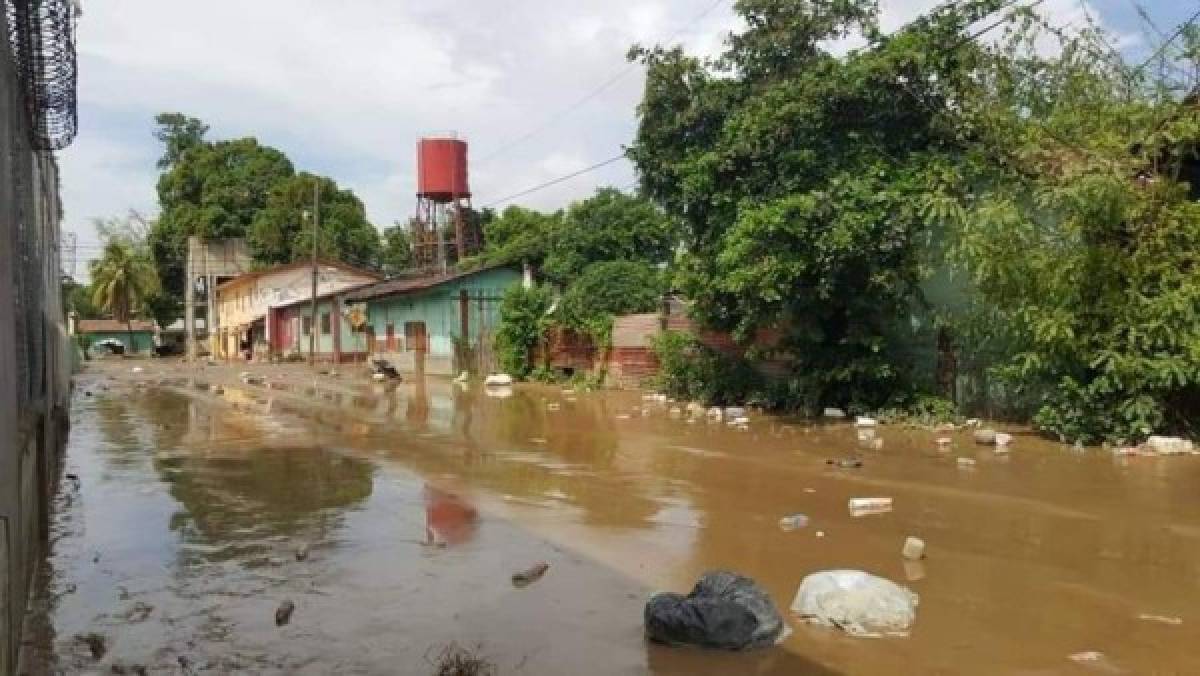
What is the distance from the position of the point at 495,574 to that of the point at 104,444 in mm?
11614

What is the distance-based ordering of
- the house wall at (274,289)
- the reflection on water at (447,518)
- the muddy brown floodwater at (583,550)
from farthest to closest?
the house wall at (274,289), the reflection on water at (447,518), the muddy brown floodwater at (583,550)

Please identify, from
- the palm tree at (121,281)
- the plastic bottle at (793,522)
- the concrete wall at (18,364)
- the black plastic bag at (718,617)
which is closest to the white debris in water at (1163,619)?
the black plastic bag at (718,617)

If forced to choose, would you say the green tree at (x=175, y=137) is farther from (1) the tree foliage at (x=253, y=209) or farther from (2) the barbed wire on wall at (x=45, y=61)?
(2) the barbed wire on wall at (x=45, y=61)

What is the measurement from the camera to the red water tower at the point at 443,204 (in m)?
51.7

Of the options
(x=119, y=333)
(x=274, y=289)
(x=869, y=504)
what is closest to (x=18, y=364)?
(x=869, y=504)

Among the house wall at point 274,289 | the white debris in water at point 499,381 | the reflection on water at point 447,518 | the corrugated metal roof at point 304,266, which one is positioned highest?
the corrugated metal roof at point 304,266

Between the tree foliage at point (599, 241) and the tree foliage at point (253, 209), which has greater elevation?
the tree foliage at point (253, 209)

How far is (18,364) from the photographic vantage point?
5941 mm

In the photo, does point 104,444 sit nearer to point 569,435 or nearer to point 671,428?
point 569,435

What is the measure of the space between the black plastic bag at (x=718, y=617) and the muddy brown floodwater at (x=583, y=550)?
12cm

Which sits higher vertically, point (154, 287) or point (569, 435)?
point (154, 287)

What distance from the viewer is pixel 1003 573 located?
7.37 meters

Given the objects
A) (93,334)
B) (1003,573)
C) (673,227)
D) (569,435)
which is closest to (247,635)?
(1003,573)

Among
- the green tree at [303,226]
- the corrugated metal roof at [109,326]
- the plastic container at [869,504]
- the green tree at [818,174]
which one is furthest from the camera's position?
the corrugated metal roof at [109,326]
